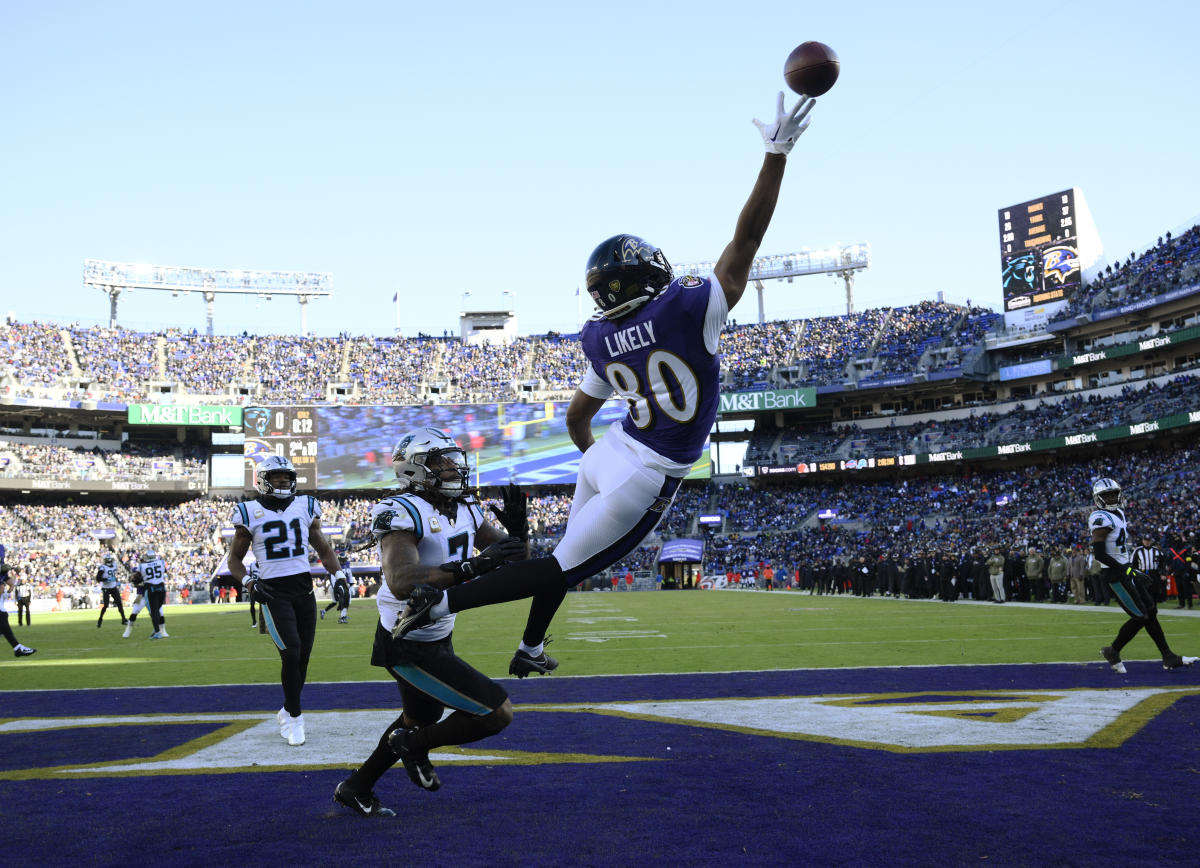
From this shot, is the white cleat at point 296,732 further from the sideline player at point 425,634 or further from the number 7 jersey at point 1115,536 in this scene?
the number 7 jersey at point 1115,536

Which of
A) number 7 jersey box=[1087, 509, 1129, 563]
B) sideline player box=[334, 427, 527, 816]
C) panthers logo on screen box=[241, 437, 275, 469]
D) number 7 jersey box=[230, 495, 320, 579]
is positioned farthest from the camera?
panthers logo on screen box=[241, 437, 275, 469]

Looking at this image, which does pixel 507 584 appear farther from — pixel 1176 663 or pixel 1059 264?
pixel 1059 264

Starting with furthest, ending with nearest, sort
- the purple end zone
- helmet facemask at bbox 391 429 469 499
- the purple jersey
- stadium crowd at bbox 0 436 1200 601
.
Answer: stadium crowd at bbox 0 436 1200 601, helmet facemask at bbox 391 429 469 499, the purple jersey, the purple end zone

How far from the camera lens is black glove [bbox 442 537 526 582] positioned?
456cm

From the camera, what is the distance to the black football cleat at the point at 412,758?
4867 millimetres

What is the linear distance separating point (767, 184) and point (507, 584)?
7.22ft

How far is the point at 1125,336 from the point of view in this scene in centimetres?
4984

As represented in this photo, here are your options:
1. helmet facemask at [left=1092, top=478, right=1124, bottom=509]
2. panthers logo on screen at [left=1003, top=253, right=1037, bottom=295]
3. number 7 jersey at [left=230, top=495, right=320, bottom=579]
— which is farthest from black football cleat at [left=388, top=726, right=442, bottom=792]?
panthers logo on screen at [left=1003, top=253, right=1037, bottom=295]

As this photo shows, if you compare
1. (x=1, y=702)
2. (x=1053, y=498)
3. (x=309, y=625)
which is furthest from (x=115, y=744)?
(x=1053, y=498)

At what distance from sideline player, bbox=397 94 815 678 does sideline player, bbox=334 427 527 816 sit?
0.21 metres

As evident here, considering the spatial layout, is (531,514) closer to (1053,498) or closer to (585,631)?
(1053,498)

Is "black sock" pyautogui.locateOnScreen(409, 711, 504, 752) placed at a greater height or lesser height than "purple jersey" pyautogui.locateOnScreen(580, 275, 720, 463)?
lesser

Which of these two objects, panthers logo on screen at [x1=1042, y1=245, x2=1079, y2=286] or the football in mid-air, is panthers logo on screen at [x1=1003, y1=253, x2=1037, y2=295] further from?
the football in mid-air

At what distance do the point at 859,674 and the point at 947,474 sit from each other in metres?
50.4
